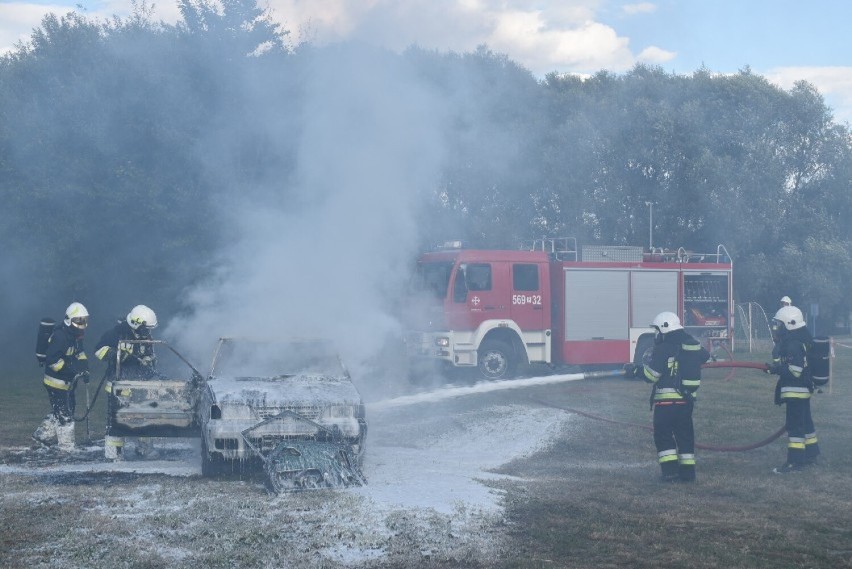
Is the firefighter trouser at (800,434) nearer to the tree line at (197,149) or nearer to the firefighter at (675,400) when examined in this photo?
the firefighter at (675,400)

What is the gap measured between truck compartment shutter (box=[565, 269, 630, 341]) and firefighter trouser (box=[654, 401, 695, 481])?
9.59 metres

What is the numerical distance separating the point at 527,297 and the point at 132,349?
952cm

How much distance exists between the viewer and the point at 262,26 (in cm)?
1762

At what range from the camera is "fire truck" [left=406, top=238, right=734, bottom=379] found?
17.7 m

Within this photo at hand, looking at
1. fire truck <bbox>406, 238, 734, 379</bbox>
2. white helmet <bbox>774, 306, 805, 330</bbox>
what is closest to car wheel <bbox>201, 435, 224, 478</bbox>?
white helmet <bbox>774, 306, 805, 330</bbox>

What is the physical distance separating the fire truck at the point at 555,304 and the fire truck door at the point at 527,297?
0.07ft

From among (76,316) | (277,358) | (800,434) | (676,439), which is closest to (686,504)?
(676,439)

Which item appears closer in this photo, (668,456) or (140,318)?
(668,456)

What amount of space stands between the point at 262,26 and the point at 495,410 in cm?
878

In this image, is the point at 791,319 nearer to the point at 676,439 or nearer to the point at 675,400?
the point at 675,400

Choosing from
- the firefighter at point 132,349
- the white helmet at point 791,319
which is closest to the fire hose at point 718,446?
the white helmet at point 791,319

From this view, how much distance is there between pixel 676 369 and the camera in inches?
361

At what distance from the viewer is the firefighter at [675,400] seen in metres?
9.04

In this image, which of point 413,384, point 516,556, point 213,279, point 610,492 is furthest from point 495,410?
point 516,556
